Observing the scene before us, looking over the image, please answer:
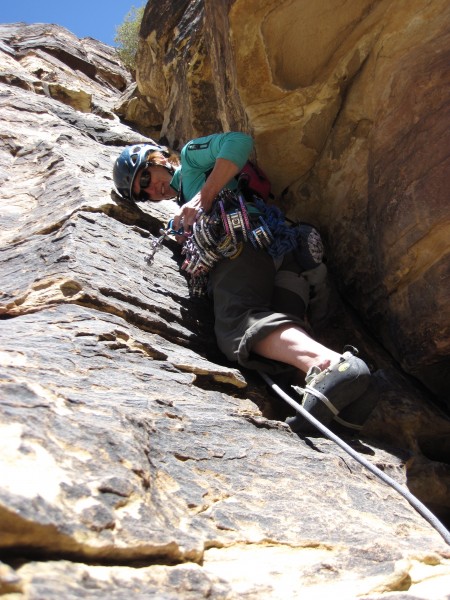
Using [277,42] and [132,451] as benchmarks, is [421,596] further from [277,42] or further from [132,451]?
[277,42]

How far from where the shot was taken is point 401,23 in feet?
13.4

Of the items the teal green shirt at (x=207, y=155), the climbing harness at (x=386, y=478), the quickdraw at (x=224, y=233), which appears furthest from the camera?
the teal green shirt at (x=207, y=155)

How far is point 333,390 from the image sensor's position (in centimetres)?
315

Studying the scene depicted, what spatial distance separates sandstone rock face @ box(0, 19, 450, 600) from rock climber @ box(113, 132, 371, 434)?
23cm

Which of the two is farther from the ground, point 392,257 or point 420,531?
point 392,257

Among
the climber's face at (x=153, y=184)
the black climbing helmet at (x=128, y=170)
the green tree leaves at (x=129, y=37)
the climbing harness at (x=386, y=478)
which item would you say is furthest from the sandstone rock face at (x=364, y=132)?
the green tree leaves at (x=129, y=37)

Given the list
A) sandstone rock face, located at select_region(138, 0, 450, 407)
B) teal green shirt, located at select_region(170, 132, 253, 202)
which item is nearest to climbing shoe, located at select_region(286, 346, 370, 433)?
sandstone rock face, located at select_region(138, 0, 450, 407)

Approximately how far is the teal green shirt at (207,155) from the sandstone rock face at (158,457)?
675 millimetres

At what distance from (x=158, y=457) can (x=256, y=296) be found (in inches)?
74.8

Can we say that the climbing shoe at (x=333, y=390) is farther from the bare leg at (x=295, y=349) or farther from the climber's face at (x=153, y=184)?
the climber's face at (x=153, y=184)

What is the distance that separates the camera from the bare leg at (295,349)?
11.0ft

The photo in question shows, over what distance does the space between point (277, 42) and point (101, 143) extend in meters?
4.04

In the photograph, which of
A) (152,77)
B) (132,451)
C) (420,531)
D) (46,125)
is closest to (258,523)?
(132,451)

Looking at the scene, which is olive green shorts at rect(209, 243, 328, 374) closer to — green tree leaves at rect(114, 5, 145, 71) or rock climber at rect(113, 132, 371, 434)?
rock climber at rect(113, 132, 371, 434)
